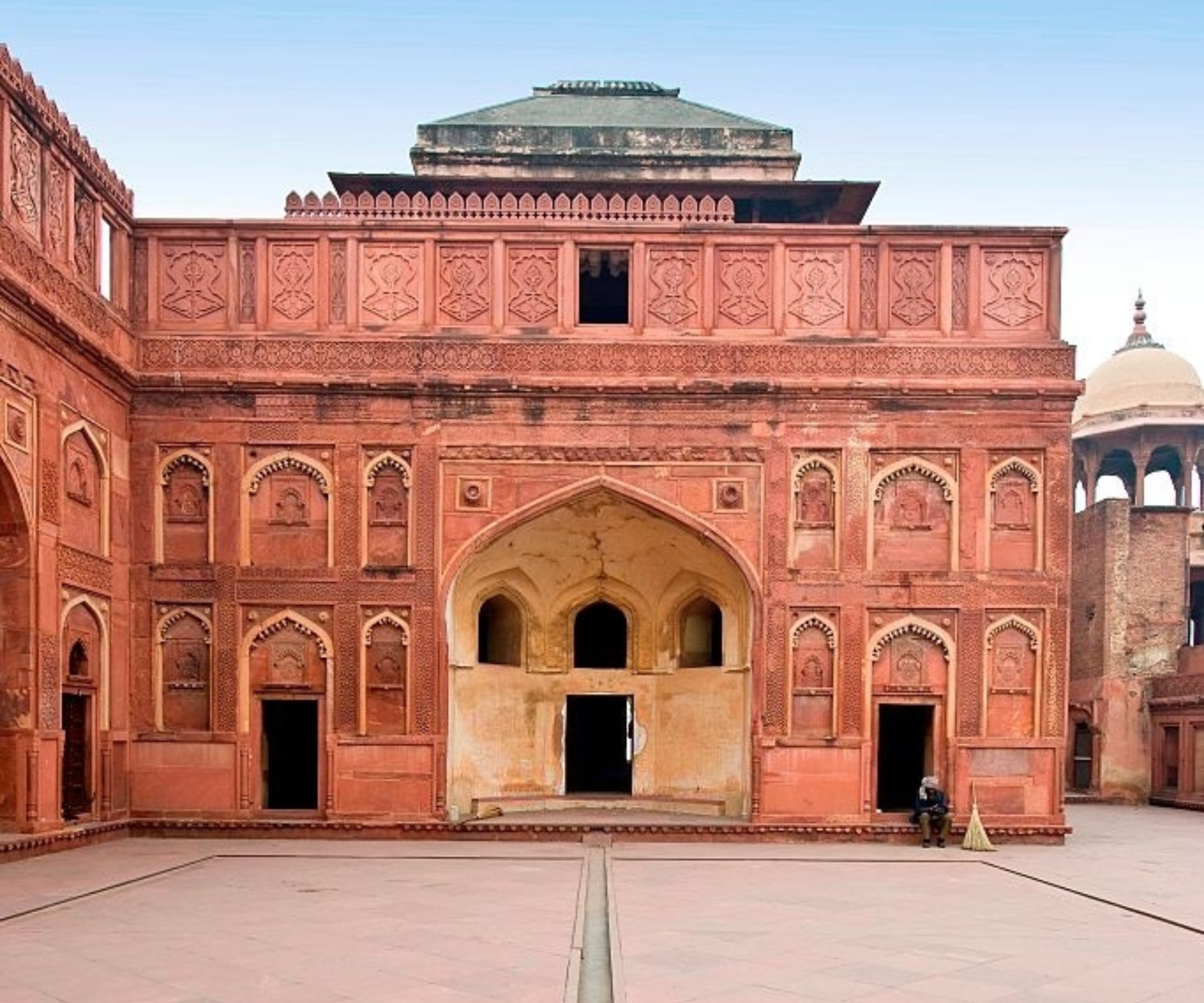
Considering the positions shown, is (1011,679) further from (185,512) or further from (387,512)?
(185,512)

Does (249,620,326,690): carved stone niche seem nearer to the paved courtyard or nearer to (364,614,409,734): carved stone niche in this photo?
(364,614,409,734): carved stone niche

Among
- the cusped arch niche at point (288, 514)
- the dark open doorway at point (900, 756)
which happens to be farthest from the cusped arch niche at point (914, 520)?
the cusped arch niche at point (288, 514)

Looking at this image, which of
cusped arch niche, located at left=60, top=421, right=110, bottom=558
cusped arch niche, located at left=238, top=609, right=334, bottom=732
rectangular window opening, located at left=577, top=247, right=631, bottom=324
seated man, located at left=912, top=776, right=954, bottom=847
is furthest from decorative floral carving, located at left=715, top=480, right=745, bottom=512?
cusped arch niche, located at left=60, top=421, right=110, bottom=558

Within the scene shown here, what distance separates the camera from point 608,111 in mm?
18906

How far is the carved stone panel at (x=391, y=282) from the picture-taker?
1366 cm

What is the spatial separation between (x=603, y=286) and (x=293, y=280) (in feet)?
13.3

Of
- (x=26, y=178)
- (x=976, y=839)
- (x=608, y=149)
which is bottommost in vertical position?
(x=976, y=839)

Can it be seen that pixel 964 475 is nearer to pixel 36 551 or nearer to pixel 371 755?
pixel 371 755

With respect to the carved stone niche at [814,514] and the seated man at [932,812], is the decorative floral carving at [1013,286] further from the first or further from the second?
the seated man at [932,812]

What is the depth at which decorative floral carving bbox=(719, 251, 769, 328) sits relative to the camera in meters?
13.8

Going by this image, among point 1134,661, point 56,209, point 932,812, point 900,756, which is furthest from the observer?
point 1134,661

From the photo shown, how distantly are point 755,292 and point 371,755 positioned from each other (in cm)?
667

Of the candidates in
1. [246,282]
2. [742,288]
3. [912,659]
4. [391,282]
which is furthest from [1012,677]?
[246,282]

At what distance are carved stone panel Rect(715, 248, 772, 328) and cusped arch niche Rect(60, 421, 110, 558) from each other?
22.3 ft
